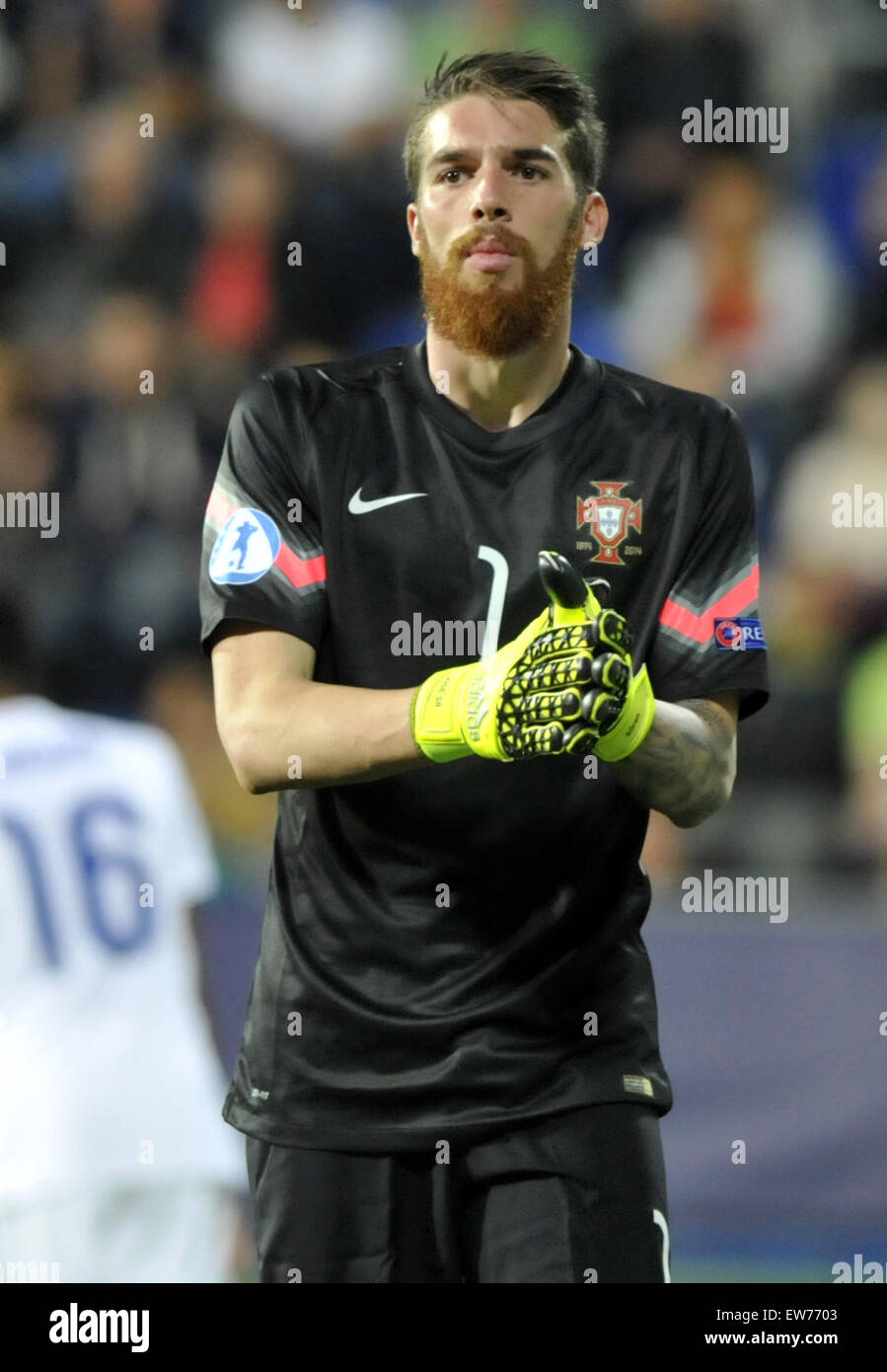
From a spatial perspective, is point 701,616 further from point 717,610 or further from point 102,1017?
point 102,1017

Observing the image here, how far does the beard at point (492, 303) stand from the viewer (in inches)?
108

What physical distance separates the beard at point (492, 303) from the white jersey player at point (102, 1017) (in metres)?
2.01

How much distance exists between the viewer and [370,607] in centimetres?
267

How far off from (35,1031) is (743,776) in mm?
2210

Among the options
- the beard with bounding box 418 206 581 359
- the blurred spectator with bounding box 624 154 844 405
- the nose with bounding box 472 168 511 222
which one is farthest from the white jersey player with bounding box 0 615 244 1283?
the blurred spectator with bounding box 624 154 844 405

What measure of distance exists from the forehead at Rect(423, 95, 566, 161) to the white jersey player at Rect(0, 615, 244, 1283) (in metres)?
2.08

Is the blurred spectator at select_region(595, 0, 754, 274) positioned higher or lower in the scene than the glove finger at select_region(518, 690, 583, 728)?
higher

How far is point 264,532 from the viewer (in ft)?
8.81

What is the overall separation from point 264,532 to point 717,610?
25.4 inches

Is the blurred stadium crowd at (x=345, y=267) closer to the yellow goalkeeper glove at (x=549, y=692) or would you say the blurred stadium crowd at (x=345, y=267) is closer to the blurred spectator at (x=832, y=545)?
the blurred spectator at (x=832, y=545)

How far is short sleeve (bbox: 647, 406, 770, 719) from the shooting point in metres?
2.72

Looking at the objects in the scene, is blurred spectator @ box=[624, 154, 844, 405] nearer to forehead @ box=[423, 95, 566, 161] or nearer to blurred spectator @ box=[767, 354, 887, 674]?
blurred spectator @ box=[767, 354, 887, 674]

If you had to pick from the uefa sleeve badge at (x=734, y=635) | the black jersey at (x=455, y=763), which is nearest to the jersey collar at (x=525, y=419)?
the black jersey at (x=455, y=763)

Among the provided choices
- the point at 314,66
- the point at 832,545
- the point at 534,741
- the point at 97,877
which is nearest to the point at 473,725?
the point at 534,741
